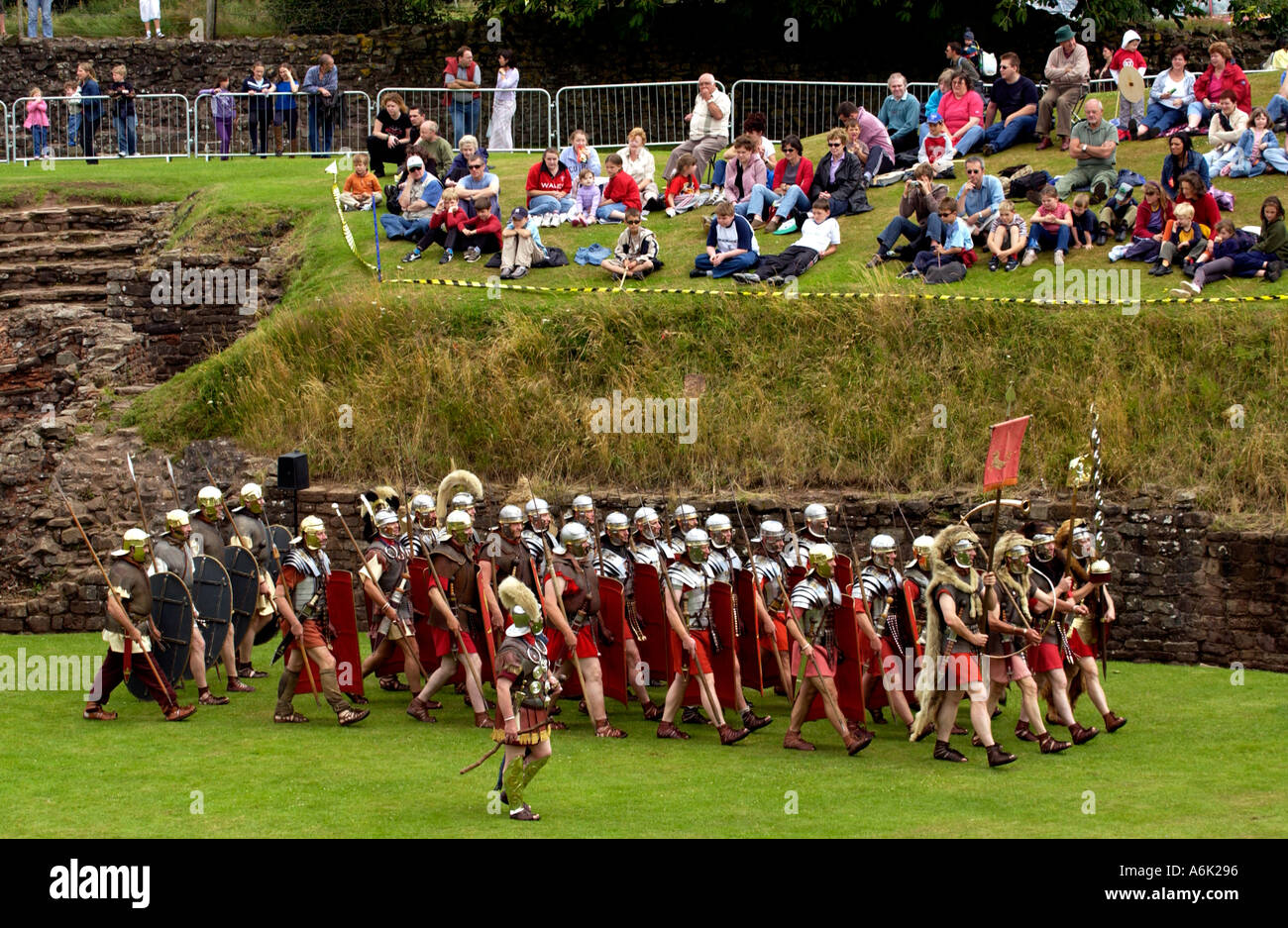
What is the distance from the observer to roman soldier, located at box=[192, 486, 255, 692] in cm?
1420

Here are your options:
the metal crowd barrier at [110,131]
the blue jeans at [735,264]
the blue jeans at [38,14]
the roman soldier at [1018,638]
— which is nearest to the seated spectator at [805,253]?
the blue jeans at [735,264]

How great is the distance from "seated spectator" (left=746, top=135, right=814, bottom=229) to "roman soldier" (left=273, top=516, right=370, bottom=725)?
874 cm

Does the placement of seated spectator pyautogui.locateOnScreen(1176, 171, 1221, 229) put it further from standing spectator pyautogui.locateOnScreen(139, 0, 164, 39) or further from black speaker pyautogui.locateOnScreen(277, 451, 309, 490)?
standing spectator pyautogui.locateOnScreen(139, 0, 164, 39)

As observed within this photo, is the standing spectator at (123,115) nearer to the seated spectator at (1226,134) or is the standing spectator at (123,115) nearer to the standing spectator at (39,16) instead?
the standing spectator at (39,16)

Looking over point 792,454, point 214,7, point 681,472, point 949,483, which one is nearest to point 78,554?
point 681,472

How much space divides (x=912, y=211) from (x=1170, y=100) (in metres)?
4.75

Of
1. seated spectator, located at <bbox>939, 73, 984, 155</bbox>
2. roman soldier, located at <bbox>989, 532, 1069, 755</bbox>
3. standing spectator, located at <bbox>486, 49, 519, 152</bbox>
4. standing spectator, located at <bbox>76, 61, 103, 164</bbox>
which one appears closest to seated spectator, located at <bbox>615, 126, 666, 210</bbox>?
seated spectator, located at <bbox>939, 73, 984, 155</bbox>

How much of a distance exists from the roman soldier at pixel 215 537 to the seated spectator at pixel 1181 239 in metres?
10.4

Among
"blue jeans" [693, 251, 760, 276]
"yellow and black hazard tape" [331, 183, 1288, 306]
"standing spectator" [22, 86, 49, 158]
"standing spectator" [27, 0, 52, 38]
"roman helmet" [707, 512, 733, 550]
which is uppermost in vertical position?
"standing spectator" [27, 0, 52, 38]

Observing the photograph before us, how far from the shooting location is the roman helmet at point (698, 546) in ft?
42.5

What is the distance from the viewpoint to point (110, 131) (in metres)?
28.7

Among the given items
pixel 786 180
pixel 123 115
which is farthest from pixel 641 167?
pixel 123 115

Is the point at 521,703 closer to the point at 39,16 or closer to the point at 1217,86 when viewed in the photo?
the point at 1217,86

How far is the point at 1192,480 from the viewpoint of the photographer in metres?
15.8
